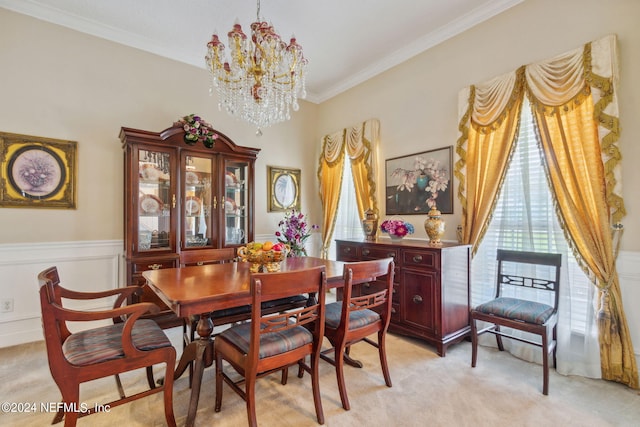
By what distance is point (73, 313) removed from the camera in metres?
1.43

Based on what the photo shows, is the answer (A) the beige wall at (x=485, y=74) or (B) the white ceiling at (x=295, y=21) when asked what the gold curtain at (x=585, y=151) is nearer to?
(A) the beige wall at (x=485, y=74)

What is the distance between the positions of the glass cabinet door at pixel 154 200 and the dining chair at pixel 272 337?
1.72 metres

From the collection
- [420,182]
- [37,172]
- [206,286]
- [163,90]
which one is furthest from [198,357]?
[163,90]

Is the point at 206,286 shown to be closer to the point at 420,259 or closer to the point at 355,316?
the point at 355,316

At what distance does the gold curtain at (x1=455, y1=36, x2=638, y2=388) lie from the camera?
208 cm

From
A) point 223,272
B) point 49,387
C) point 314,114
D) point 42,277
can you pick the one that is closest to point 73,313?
point 42,277

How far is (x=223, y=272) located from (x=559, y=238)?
261 centimetres

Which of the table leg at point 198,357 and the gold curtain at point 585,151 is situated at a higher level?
the gold curtain at point 585,151

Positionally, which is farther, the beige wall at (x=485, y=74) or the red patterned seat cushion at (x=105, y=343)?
the beige wall at (x=485, y=74)

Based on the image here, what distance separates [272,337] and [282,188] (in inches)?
120

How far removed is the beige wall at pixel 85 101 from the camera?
2.78 metres

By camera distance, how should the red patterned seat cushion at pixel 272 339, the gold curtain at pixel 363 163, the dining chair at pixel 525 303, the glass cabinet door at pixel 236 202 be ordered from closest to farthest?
the red patterned seat cushion at pixel 272 339 < the dining chair at pixel 525 303 < the glass cabinet door at pixel 236 202 < the gold curtain at pixel 363 163

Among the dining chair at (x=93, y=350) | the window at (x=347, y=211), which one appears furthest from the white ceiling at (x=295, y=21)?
the dining chair at (x=93, y=350)

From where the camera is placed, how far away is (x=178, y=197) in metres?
3.19
